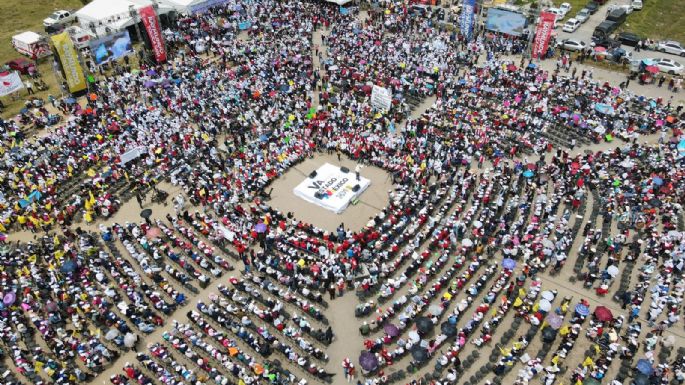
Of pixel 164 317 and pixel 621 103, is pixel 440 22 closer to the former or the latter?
pixel 621 103

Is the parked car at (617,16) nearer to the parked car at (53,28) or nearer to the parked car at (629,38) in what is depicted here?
the parked car at (629,38)

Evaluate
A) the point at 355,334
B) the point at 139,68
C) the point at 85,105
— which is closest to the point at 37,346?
the point at 355,334

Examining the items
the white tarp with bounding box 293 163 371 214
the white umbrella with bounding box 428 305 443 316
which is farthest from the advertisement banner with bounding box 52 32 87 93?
the white umbrella with bounding box 428 305 443 316

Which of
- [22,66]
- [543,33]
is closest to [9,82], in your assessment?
[22,66]

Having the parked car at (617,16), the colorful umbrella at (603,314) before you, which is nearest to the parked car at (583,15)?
the parked car at (617,16)

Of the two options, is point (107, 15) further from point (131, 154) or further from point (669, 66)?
point (669, 66)

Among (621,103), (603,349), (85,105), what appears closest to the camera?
(603,349)

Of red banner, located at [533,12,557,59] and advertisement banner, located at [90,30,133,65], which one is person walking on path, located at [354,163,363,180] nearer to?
red banner, located at [533,12,557,59]
